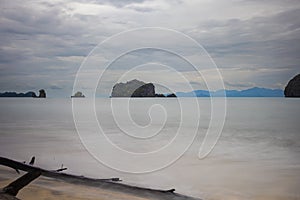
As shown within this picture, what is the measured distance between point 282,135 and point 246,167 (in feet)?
20.1

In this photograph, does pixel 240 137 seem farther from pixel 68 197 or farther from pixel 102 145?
pixel 68 197

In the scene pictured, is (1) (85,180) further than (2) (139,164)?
No

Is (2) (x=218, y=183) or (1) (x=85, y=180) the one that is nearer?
(1) (x=85, y=180)

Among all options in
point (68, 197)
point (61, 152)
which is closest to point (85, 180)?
point (68, 197)

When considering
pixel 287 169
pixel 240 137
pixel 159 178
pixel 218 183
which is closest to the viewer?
pixel 218 183

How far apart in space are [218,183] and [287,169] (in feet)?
7.07

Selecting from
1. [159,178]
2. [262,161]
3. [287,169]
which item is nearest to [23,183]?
[159,178]

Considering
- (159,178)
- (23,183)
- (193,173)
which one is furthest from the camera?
(193,173)

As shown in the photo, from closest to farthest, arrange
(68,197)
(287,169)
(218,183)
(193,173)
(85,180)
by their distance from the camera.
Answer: (68,197), (85,180), (218,183), (193,173), (287,169)

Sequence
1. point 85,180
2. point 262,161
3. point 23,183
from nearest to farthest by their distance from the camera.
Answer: point 23,183, point 85,180, point 262,161

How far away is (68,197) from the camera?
365 centimetres

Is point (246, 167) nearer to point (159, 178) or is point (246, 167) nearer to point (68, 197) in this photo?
point (159, 178)

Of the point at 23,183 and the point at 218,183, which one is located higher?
the point at 23,183

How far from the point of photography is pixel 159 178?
18.7 feet
